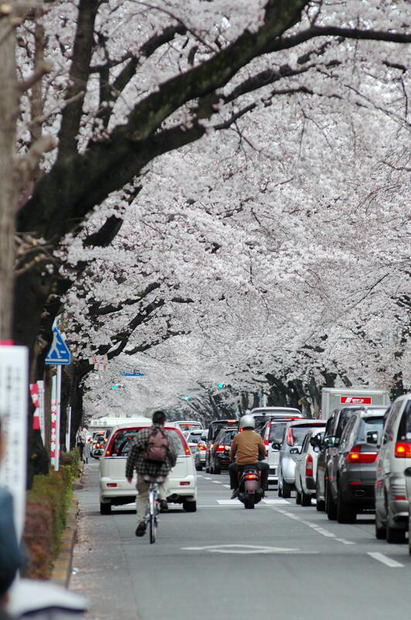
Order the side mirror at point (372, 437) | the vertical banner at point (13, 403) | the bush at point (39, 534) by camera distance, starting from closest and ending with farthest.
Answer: the vertical banner at point (13, 403) → the bush at point (39, 534) → the side mirror at point (372, 437)

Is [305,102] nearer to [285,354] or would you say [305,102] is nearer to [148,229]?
[148,229]

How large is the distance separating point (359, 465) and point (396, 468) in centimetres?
443

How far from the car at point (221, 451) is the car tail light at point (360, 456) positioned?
86.9 feet

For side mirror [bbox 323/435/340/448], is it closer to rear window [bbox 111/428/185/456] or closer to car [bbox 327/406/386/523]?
car [bbox 327/406/386/523]

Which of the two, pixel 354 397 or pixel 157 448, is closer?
pixel 157 448

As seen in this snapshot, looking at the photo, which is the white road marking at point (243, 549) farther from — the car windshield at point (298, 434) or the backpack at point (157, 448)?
the car windshield at point (298, 434)

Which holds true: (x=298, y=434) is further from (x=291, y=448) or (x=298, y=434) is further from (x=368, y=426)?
(x=368, y=426)

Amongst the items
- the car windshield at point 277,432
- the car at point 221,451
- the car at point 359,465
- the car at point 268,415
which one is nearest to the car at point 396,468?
the car at point 359,465

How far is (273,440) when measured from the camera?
38.8 m

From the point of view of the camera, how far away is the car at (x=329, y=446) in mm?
23984

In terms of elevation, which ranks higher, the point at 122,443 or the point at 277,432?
the point at 277,432

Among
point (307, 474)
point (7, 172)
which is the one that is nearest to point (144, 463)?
point (7, 172)

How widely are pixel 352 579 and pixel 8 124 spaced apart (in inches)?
246

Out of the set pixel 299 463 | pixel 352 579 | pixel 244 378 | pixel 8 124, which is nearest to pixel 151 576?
pixel 352 579
